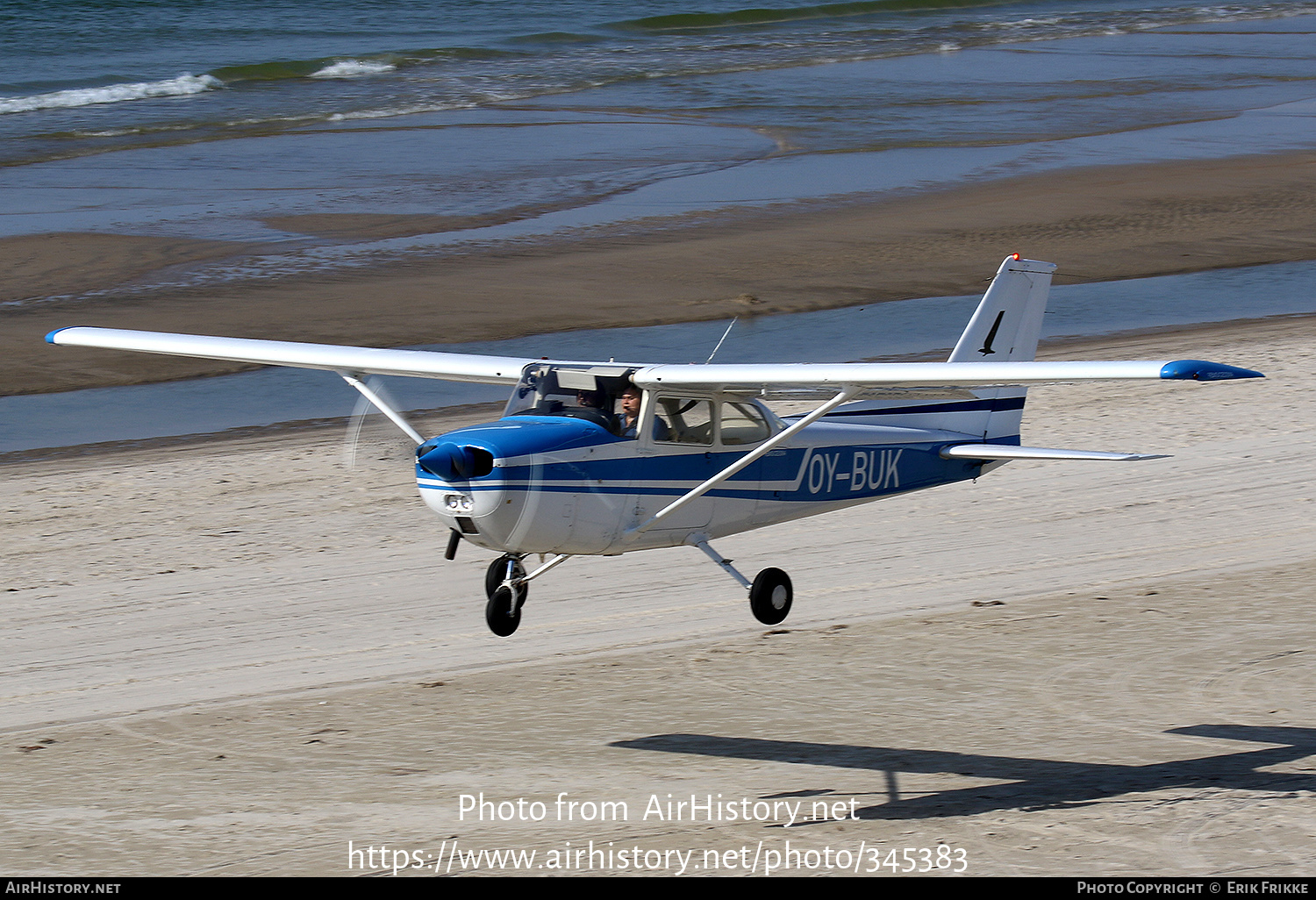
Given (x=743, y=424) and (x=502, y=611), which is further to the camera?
(x=743, y=424)

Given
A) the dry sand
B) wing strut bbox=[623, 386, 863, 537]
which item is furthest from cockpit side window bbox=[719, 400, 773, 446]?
the dry sand

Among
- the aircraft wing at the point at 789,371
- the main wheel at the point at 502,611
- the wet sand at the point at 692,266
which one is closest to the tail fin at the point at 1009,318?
the aircraft wing at the point at 789,371

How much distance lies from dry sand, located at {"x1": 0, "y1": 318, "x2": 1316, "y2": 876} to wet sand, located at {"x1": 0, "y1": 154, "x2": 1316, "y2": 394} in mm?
6646

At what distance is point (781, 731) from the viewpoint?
602 inches

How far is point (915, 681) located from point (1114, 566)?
4.59m

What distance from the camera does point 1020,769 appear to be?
14508 millimetres

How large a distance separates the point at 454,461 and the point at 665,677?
5779 millimetres

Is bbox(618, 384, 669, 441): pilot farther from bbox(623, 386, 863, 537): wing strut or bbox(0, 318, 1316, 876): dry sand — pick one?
bbox(0, 318, 1316, 876): dry sand

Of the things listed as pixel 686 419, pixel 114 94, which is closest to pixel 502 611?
pixel 686 419

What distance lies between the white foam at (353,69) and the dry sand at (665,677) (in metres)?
39.1

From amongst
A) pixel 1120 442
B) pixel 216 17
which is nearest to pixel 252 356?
pixel 1120 442

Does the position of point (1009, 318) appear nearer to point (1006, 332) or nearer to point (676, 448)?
point (1006, 332)

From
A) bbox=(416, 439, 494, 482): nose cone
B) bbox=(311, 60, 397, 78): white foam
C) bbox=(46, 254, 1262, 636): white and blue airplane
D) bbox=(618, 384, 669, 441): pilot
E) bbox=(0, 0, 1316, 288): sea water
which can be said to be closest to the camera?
bbox=(416, 439, 494, 482): nose cone

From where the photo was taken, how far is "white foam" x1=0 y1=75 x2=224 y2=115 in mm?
52688
